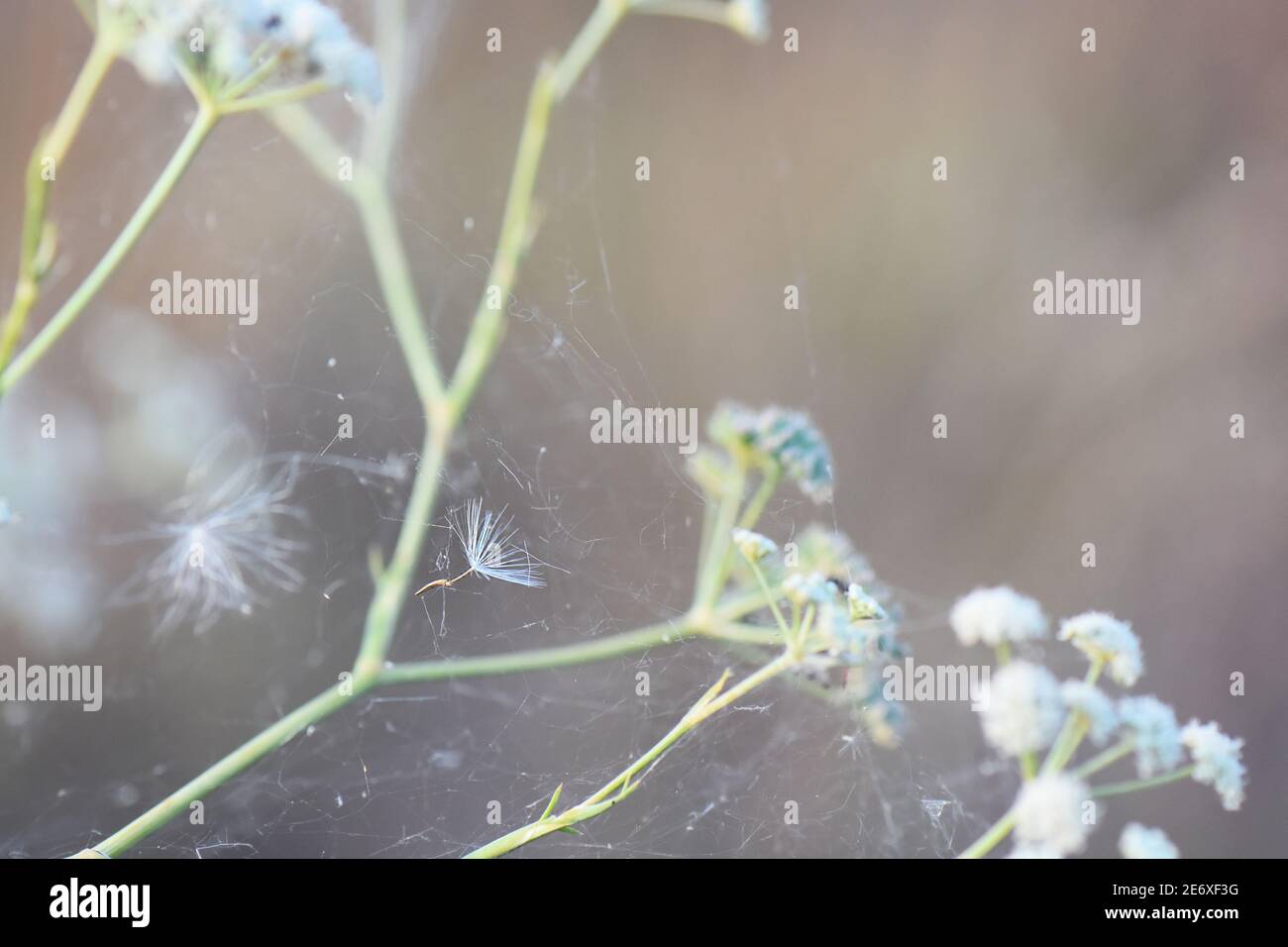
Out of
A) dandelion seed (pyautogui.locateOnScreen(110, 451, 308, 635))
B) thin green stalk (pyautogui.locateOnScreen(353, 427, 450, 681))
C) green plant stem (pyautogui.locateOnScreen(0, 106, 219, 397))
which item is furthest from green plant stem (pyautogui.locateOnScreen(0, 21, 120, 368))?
dandelion seed (pyautogui.locateOnScreen(110, 451, 308, 635))

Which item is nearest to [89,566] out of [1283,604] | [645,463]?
[645,463]

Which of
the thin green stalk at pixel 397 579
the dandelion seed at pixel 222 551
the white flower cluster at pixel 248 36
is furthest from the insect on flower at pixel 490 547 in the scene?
the white flower cluster at pixel 248 36

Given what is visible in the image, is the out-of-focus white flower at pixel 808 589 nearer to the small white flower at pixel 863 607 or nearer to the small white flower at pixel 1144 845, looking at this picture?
the small white flower at pixel 863 607

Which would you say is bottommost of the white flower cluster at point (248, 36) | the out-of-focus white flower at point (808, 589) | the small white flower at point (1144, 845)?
the small white flower at point (1144, 845)

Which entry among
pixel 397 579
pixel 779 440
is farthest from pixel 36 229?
pixel 779 440

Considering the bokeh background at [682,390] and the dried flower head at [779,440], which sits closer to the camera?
the dried flower head at [779,440]
